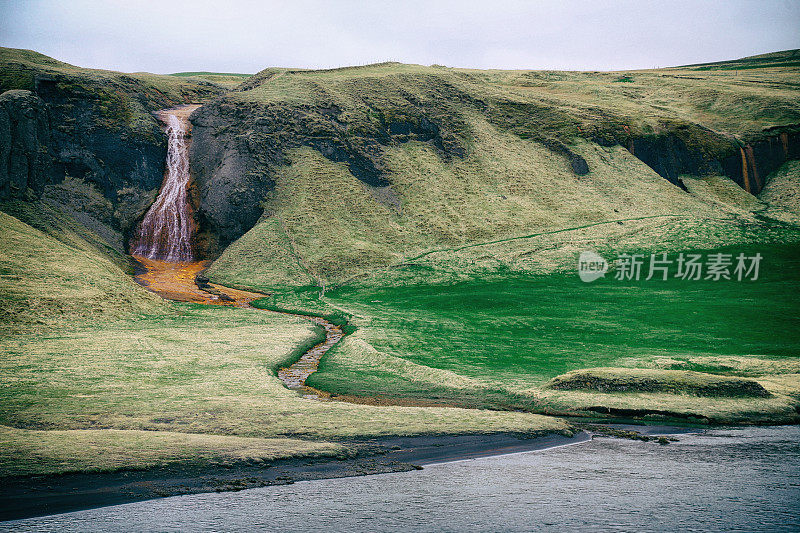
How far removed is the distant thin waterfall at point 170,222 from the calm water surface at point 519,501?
59649mm

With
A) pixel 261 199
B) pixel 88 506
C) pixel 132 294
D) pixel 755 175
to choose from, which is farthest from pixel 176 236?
pixel 755 175

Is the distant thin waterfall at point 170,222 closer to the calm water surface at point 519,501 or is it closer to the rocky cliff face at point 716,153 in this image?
the calm water surface at point 519,501

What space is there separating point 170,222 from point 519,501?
67.0 metres

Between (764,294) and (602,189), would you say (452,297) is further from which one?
(602,189)

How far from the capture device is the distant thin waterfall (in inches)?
2798

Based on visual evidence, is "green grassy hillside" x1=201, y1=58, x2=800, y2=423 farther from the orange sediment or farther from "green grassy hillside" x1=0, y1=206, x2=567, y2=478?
"green grassy hillside" x1=0, y1=206, x2=567, y2=478

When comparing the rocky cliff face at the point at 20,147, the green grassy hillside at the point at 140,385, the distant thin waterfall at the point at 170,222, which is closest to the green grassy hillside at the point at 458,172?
→ the distant thin waterfall at the point at 170,222

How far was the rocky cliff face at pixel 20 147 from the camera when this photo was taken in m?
51.9

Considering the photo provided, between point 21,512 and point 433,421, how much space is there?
13.6 m

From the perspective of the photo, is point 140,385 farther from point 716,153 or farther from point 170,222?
point 716,153

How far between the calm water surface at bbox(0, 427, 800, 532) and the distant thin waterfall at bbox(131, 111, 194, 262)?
59.6 metres

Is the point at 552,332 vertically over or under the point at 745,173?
under

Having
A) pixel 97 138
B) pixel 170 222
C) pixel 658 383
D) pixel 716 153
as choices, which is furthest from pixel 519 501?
pixel 716 153

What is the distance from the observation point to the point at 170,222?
242ft
